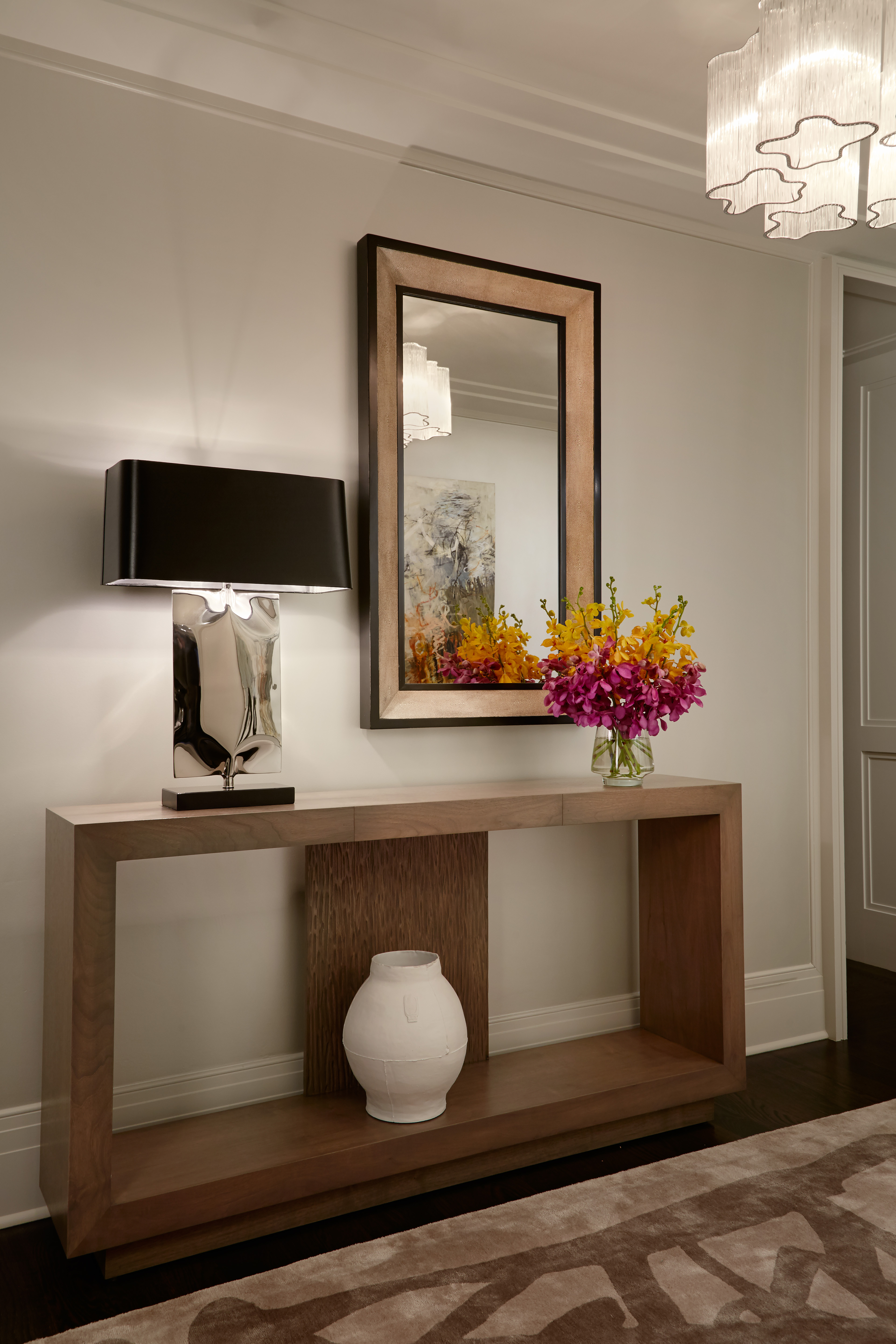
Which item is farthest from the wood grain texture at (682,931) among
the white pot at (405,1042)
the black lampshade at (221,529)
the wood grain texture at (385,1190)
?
the black lampshade at (221,529)

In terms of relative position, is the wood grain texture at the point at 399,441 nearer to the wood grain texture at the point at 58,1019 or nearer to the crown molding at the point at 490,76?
the crown molding at the point at 490,76

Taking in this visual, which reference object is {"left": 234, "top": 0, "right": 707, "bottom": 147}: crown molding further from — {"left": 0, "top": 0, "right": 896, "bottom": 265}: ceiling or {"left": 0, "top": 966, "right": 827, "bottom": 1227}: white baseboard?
{"left": 0, "top": 966, "right": 827, "bottom": 1227}: white baseboard

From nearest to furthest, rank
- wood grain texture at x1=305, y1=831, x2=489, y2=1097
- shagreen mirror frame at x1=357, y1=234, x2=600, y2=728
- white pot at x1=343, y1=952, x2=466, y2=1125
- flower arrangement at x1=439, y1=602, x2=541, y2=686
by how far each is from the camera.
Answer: white pot at x1=343, y1=952, x2=466, y2=1125 < wood grain texture at x1=305, y1=831, x2=489, y2=1097 < shagreen mirror frame at x1=357, y1=234, x2=600, y2=728 < flower arrangement at x1=439, y1=602, x2=541, y2=686

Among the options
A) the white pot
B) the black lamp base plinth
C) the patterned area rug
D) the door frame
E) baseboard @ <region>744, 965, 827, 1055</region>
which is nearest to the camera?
the patterned area rug

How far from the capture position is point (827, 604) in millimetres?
3109

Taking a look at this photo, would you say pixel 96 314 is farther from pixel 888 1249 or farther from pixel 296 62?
pixel 888 1249

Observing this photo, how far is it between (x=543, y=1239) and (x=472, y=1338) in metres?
0.32

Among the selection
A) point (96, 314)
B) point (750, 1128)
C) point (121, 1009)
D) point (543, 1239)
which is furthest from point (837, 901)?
point (96, 314)

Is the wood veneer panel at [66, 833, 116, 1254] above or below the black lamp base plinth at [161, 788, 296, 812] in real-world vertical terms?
below

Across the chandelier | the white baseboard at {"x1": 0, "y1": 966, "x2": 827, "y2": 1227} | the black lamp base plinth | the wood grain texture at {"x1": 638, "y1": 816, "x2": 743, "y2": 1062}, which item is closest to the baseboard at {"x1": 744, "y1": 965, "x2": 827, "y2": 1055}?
the white baseboard at {"x1": 0, "y1": 966, "x2": 827, "y2": 1227}

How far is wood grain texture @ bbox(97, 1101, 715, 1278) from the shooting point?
5.72 ft

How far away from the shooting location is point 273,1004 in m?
2.25

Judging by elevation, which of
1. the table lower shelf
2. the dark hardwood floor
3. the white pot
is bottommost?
the dark hardwood floor

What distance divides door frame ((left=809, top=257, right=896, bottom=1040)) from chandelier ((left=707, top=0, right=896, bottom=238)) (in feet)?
4.49
